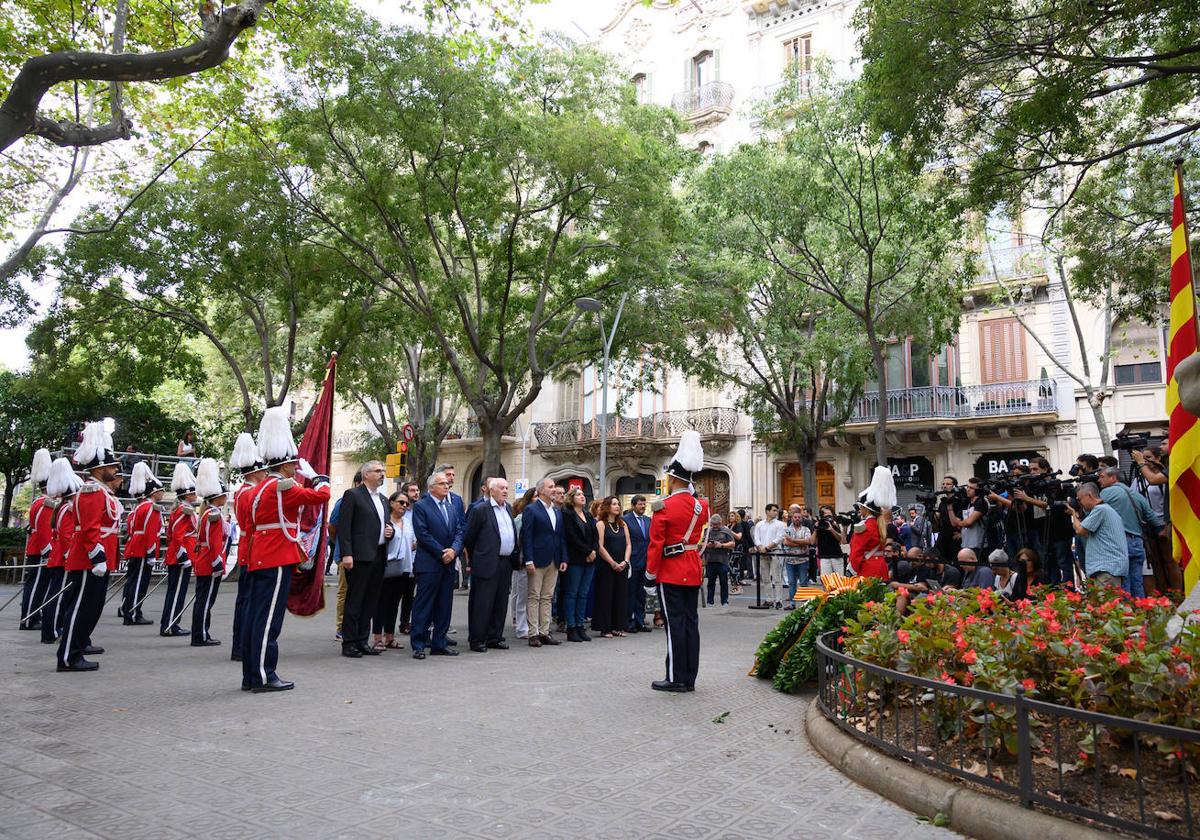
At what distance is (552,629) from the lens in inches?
480

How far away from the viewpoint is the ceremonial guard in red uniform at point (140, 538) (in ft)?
38.5

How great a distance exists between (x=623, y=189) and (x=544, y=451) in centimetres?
1930

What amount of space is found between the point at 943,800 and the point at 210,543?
9.31m

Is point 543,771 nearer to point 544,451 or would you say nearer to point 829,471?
point 829,471

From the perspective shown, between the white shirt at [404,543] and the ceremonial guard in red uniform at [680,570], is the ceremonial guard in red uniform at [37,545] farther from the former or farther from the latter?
the ceremonial guard in red uniform at [680,570]

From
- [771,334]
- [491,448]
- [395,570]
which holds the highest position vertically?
[771,334]

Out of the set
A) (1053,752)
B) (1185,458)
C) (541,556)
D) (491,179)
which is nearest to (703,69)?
(491,179)

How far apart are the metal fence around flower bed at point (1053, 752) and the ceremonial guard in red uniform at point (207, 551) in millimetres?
8367

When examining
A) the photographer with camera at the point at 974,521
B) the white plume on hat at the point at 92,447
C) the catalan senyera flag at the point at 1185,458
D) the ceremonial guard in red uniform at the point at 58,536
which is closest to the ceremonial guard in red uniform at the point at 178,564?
the ceremonial guard in red uniform at the point at 58,536

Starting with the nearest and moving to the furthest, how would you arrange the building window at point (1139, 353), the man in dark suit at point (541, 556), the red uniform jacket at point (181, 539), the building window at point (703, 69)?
the man in dark suit at point (541, 556)
the red uniform jacket at point (181, 539)
the building window at point (1139, 353)
the building window at point (703, 69)

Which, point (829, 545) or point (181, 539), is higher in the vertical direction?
point (181, 539)

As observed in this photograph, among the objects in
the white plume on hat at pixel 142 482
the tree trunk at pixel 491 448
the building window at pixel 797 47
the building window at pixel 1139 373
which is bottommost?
the white plume on hat at pixel 142 482

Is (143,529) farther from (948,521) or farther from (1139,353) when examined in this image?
(1139,353)

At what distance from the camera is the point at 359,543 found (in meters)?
9.25
